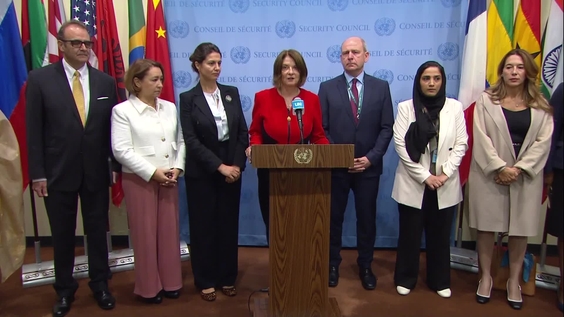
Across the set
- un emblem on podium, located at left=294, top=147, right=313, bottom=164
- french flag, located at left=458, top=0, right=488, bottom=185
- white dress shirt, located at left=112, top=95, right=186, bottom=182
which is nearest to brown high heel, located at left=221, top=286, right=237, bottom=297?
white dress shirt, located at left=112, top=95, right=186, bottom=182

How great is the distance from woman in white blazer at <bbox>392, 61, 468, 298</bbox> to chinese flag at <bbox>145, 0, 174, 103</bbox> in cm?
184

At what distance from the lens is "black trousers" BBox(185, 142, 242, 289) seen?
2.51 metres

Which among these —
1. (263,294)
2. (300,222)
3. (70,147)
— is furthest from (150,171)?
(263,294)

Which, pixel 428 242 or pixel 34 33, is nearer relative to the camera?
pixel 428 242

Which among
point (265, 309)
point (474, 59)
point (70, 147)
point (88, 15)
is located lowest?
point (265, 309)

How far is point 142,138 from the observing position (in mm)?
2369

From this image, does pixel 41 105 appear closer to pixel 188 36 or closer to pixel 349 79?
pixel 188 36

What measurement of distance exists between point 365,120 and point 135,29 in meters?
1.96

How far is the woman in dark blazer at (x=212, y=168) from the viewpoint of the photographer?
2412mm

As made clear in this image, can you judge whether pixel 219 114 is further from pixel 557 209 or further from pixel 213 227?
pixel 557 209

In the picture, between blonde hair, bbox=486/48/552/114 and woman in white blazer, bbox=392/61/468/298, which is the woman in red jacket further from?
blonde hair, bbox=486/48/552/114

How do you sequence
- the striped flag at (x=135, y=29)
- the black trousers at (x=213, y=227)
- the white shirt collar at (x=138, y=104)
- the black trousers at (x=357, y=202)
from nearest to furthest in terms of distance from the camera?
the white shirt collar at (x=138, y=104), the black trousers at (x=213, y=227), the black trousers at (x=357, y=202), the striped flag at (x=135, y=29)

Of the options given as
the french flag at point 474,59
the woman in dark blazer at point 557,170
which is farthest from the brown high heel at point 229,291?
the french flag at point 474,59

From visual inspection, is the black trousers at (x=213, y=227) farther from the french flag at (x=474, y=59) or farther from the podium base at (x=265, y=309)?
the french flag at (x=474, y=59)
